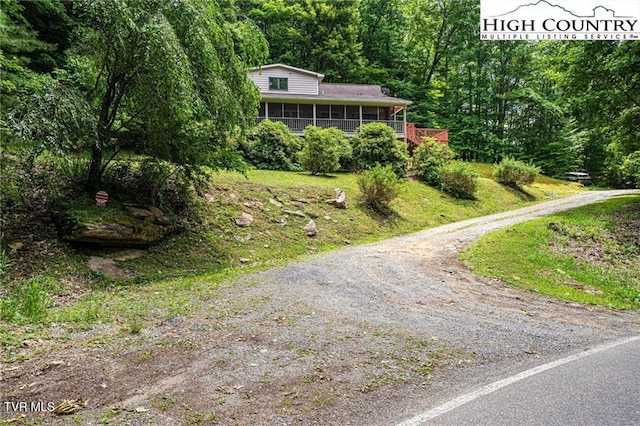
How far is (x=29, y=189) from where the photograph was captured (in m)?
8.06

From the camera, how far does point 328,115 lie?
26.5 meters

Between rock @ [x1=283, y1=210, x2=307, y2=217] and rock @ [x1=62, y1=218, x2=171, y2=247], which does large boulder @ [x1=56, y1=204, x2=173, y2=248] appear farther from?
rock @ [x1=283, y1=210, x2=307, y2=217]

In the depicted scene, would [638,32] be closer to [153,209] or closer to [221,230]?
[221,230]

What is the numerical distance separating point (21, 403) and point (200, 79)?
603 centimetres

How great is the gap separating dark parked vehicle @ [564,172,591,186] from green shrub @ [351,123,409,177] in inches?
801

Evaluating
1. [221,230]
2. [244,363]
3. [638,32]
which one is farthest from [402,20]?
[244,363]

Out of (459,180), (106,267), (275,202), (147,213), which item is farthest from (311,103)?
(106,267)

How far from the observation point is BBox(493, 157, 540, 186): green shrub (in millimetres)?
21078

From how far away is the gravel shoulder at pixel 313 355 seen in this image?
2951 mm

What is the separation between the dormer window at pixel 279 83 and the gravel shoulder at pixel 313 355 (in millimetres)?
20536

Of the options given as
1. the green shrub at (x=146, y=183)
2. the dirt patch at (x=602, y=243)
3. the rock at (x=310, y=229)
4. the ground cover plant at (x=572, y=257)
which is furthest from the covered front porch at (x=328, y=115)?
the green shrub at (x=146, y=183)

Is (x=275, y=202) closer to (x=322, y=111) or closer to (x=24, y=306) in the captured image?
(x=24, y=306)

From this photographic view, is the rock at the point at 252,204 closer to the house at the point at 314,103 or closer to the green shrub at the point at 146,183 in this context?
the green shrub at the point at 146,183

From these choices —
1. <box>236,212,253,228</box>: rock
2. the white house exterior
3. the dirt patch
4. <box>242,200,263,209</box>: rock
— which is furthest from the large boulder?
the white house exterior
